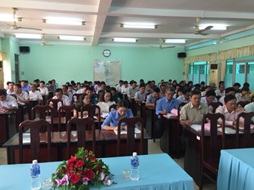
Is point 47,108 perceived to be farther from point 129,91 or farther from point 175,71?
point 175,71

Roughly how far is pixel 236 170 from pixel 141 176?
0.97m

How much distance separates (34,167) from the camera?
1581 mm

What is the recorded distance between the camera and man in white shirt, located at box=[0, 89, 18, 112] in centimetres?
486

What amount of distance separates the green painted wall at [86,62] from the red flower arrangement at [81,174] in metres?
10.1

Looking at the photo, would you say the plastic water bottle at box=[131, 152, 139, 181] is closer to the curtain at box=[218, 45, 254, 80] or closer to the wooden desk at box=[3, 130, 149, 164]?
the wooden desk at box=[3, 130, 149, 164]

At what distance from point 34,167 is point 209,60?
9.37 meters

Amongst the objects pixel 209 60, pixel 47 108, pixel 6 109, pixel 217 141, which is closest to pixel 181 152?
pixel 217 141

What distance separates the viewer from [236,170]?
7.00 ft

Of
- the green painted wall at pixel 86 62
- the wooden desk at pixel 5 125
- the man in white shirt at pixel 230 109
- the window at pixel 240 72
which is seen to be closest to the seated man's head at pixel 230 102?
the man in white shirt at pixel 230 109

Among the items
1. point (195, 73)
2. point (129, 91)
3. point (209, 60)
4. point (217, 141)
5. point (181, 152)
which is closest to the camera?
point (217, 141)

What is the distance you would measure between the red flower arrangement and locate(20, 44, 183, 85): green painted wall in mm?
10137

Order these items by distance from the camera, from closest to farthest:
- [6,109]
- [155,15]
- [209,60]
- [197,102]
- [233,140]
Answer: [233,140]
[197,102]
[6,109]
[155,15]
[209,60]

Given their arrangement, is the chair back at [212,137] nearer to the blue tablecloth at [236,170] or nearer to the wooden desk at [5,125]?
the blue tablecloth at [236,170]

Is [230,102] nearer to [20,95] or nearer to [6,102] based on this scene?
[6,102]
